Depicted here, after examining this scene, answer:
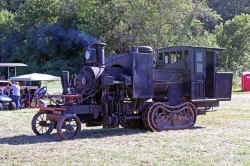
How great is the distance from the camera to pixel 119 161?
6.73 meters

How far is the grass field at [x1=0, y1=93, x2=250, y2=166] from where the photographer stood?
265 inches

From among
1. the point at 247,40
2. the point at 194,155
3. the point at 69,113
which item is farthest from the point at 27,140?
the point at 247,40

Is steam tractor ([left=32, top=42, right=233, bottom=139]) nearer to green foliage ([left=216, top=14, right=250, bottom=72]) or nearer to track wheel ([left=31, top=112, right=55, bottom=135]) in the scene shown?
track wheel ([left=31, top=112, right=55, bottom=135])

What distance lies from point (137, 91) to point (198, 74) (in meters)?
2.24

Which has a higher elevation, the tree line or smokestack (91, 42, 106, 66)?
the tree line

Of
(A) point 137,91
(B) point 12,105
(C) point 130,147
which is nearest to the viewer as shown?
(C) point 130,147

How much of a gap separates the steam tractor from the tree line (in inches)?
725

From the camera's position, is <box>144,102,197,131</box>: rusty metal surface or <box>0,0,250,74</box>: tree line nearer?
<box>144,102,197,131</box>: rusty metal surface

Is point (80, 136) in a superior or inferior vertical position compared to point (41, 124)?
inferior

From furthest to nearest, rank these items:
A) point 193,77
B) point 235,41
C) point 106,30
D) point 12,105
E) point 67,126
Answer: point 235,41 < point 106,30 < point 12,105 < point 193,77 < point 67,126

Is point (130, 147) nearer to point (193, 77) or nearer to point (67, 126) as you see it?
point (67, 126)

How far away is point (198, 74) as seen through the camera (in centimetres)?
1154

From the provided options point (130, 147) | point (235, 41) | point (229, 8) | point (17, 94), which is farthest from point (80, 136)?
point (229, 8)

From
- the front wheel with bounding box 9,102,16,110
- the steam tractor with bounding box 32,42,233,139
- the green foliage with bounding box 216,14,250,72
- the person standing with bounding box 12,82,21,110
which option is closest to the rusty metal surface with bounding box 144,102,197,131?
the steam tractor with bounding box 32,42,233,139
